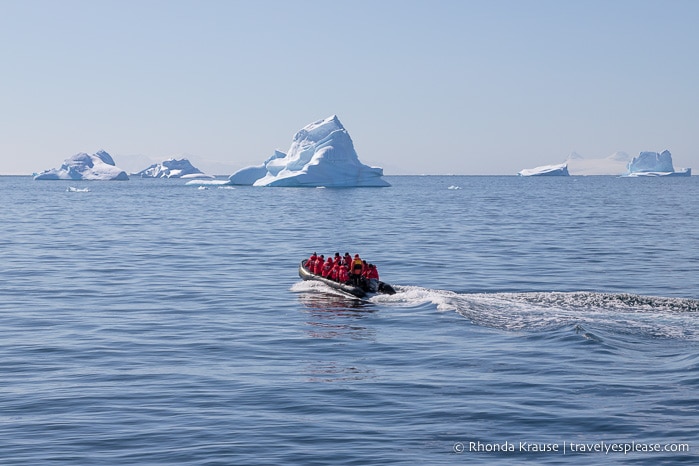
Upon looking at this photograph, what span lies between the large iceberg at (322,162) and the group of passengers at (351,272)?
305ft

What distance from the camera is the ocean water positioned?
13414 millimetres

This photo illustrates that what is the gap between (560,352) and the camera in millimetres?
19609

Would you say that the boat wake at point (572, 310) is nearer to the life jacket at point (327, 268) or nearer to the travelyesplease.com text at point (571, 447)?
the life jacket at point (327, 268)

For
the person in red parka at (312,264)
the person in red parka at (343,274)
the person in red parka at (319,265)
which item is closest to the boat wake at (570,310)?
the person in red parka at (343,274)

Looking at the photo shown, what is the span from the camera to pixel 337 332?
23188mm

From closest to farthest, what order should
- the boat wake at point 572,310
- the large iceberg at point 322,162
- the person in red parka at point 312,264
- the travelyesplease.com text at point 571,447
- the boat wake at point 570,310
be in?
the travelyesplease.com text at point 571,447 → the boat wake at point 570,310 → the boat wake at point 572,310 → the person in red parka at point 312,264 → the large iceberg at point 322,162

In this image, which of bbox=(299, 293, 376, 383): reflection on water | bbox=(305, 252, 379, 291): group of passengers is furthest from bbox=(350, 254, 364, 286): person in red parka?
bbox=(299, 293, 376, 383): reflection on water

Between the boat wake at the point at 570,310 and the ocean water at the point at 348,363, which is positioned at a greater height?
the boat wake at the point at 570,310

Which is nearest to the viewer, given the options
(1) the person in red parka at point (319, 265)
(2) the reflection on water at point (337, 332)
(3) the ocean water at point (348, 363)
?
(3) the ocean water at point (348, 363)

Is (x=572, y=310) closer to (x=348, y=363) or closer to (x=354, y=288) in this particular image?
(x=354, y=288)

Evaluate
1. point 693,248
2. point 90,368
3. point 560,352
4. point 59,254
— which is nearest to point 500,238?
point 693,248

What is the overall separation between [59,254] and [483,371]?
3188cm

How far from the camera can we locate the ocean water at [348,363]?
1341 centimetres

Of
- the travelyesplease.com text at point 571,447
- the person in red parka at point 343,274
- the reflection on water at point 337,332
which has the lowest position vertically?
the travelyesplease.com text at point 571,447
